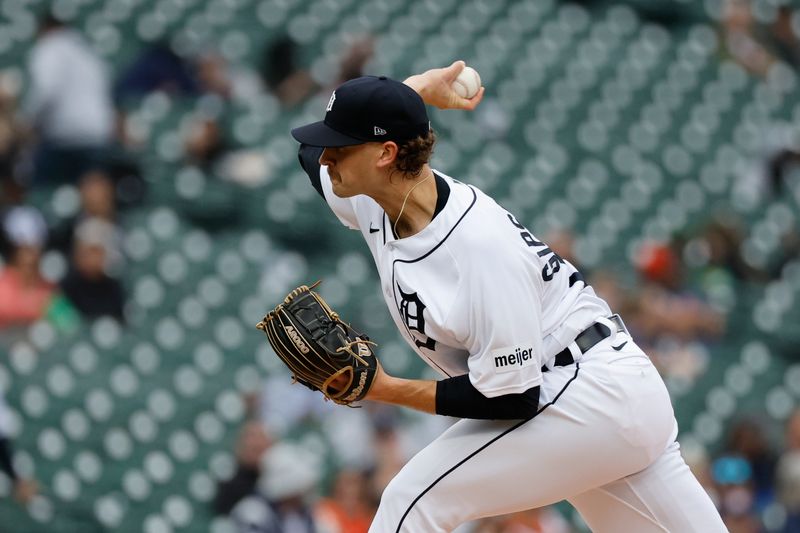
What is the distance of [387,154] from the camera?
274 cm

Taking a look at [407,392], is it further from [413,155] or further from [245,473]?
[245,473]

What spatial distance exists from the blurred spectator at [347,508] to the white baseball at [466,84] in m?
2.57

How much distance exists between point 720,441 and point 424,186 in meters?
4.15

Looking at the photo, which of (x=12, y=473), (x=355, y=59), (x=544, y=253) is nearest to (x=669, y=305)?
(x=355, y=59)

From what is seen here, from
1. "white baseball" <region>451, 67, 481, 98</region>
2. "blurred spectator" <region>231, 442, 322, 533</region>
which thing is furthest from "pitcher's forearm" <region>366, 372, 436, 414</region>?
"blurred spectator" <region>231, 442, 322, 533</region>

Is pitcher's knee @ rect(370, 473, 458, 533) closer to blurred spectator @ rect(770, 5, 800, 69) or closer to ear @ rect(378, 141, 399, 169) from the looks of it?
ear @ rect(378, 141, 399, 169)

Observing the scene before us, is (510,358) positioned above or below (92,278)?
above

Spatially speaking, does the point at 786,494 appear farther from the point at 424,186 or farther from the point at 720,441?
the point at 424,186

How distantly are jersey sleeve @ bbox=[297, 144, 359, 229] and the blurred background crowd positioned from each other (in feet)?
7.66

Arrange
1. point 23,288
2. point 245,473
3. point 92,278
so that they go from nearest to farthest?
point 245,473
point 23,288
point 92,278

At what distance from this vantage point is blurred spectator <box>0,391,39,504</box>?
17.7ft

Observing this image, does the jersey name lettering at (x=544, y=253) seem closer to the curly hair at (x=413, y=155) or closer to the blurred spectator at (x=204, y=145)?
the curly hair at (x=413, y=155)

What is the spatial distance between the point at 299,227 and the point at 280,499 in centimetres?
187

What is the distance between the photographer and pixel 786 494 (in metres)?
6.17
